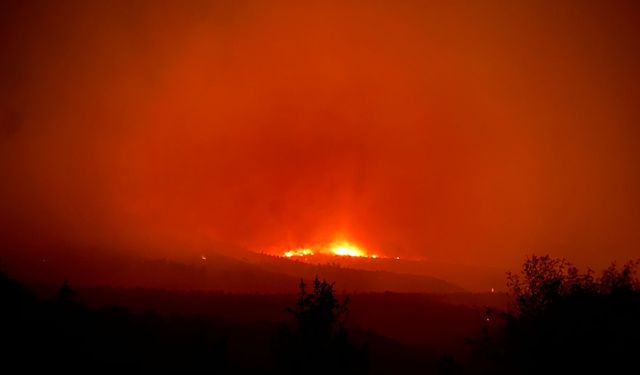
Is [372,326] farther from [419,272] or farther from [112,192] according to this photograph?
[112,192]

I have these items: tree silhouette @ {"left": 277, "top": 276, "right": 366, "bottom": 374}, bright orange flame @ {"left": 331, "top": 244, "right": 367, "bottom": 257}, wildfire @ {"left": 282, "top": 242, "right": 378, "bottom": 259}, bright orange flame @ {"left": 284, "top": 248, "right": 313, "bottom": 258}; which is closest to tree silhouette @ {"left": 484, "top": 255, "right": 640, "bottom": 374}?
tree silhouette @ {"left": 277, "top": 276, "right": 366, "bottom": 374}

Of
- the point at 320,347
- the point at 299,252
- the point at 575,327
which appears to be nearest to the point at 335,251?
the point at 299,252

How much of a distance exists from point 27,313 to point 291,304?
19.2 metres

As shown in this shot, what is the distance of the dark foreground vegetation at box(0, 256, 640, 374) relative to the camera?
17078 mm

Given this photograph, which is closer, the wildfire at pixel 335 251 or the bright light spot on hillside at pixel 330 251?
the bright light spot on hillside at pixel 330 251

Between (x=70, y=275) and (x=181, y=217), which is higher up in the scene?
(x=181, y=217)

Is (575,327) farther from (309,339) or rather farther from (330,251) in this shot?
(330,251)

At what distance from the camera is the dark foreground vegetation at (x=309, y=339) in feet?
56.0

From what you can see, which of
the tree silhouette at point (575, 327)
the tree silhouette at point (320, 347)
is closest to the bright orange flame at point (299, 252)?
the tree silhouette at point (575, 327)

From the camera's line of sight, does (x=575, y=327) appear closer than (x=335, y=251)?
Yes

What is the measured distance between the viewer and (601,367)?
16625 millimetres

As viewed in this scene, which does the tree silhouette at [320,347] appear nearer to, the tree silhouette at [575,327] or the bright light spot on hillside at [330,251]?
the tree silhouette at [575,327]

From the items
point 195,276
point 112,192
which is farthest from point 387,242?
point 195,276

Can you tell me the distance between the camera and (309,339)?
56.3 ft
